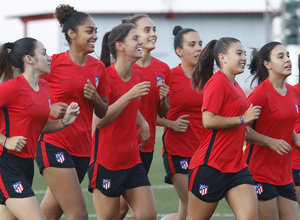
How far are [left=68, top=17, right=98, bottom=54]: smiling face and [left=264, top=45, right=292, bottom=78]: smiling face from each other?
179 cm

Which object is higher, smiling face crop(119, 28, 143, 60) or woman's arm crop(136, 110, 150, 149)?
smiling face crop(119, 28, 143, 60)

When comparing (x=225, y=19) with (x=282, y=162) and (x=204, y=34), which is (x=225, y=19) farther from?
(x=282, y=162)

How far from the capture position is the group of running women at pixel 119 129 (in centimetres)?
607

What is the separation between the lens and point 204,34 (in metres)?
37.2

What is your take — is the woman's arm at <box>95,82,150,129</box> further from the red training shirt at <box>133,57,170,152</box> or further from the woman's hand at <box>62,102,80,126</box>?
the red training shirt at <box>133,57,170,152</box>

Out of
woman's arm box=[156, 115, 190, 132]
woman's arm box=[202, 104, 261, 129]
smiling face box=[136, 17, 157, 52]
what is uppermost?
smiling face box=[136, 17, 157, 52]

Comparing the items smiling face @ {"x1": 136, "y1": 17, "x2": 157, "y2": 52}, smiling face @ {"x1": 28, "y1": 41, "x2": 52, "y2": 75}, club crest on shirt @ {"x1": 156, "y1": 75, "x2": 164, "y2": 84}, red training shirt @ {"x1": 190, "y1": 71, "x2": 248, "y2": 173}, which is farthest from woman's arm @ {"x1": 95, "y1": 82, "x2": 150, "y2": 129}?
smiling face @ {"x1": 136, "y1": 17, "x2": 157, "y2": 52}

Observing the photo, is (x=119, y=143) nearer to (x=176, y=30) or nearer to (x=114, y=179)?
(x=114, y=179)

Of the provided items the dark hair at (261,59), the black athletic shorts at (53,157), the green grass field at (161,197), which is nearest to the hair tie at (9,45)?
the black athletic shorts at (53,157)

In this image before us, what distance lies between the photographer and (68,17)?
698 cm

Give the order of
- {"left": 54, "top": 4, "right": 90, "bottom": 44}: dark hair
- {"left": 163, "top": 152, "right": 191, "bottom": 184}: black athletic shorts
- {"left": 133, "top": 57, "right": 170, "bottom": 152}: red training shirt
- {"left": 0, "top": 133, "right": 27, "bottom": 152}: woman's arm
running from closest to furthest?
{"left": 0, "top": 133, "right": 27, "bottom": 152}: woman's arm
{"left": 54, "top": 4, "right": 90, "bottom": 44}: dark hair
{"left": 133, "top": 57, "right": 170, "bottom": 152}: red training shirt
{"left": 163, "top": 152, "right": 191, "bottom": 184}: black athletic shorts

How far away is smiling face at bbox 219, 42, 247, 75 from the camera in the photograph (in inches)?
258

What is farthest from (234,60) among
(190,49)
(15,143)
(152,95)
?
(15,143)

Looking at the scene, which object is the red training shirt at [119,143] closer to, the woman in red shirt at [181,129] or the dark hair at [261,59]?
the woman in red shirt at [181,129]
